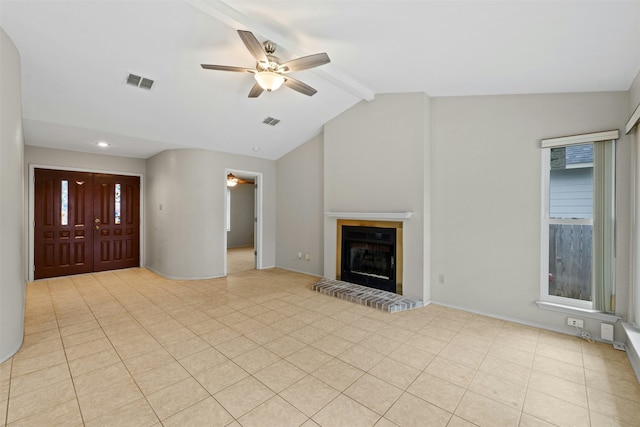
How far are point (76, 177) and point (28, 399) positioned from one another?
16.6ft

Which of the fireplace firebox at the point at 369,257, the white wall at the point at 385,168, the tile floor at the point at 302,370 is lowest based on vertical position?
the tile floor at the point at 302,370

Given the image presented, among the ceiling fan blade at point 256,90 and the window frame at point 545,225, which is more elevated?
the ceiling fan blade at point 256,90

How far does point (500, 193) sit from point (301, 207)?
361 centimetres

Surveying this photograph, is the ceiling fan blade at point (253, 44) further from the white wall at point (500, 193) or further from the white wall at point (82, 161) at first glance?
the white wall at point (82, 161)

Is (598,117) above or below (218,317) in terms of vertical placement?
above

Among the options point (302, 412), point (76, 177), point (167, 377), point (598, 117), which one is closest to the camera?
point (302, 412)

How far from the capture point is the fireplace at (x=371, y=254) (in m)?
4.16

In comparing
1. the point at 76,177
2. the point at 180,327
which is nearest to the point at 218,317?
the point at 180,327

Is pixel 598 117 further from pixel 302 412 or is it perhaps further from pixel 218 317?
pixel 218 317

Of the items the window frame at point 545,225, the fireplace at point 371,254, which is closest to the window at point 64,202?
the fireplace at point 371,254

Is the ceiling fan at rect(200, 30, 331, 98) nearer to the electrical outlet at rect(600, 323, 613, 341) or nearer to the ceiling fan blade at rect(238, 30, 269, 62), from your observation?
the ceiling fan blade at rect(238, 30, 269, 62)

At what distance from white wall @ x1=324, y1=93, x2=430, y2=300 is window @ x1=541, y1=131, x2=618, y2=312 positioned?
1359 mm

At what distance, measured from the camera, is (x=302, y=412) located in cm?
181

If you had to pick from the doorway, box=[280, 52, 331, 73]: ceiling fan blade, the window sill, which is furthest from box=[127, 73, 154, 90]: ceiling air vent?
the doorway
